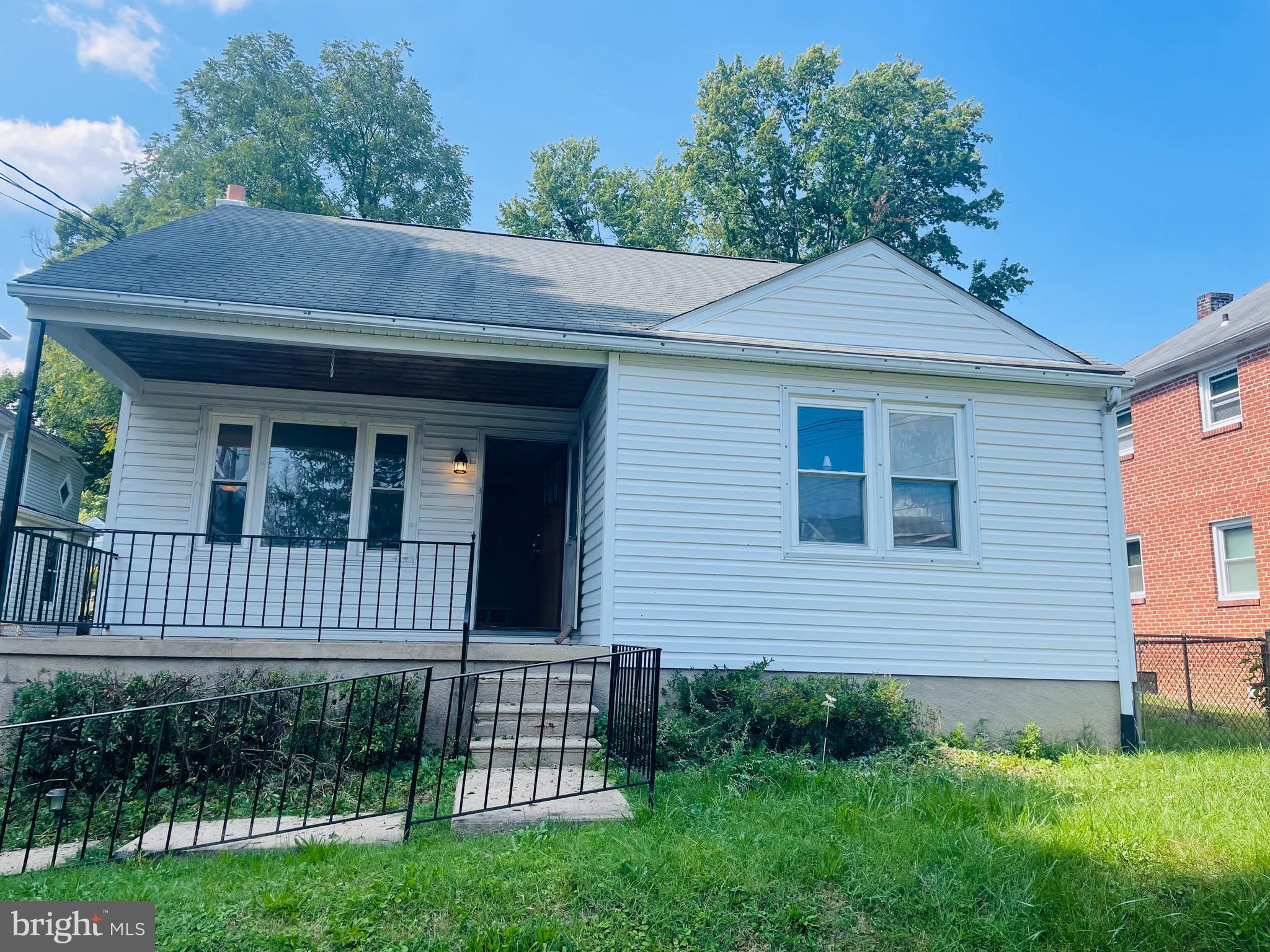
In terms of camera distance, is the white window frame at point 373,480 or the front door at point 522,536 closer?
the white window frame at point 373,480

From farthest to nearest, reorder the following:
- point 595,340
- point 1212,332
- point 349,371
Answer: point 1212,332
point 349,371
point 595,340

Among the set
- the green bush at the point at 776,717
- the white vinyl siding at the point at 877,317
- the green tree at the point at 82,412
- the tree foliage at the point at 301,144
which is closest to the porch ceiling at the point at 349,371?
the white vinyl siding at the point at 877,317

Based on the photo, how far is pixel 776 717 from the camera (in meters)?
6.12

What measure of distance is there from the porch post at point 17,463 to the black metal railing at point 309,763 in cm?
125

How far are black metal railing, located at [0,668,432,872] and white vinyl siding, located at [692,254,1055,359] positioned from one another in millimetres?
4520

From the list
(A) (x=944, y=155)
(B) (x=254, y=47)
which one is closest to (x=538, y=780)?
(A) (x=944, y=155)

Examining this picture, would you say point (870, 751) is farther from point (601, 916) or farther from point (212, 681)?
point (212, 681)

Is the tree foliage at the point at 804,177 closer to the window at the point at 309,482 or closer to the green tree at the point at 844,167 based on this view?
the green tree at the point at 844,167

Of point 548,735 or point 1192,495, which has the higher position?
point 1192,495

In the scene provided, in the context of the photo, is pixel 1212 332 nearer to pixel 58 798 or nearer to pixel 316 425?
pixel 316 425

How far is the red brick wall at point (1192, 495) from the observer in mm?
13617

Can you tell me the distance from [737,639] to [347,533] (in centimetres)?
416

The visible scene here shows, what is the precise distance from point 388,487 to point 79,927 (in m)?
5.48

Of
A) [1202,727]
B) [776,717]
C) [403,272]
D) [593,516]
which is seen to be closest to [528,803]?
[776,717]
